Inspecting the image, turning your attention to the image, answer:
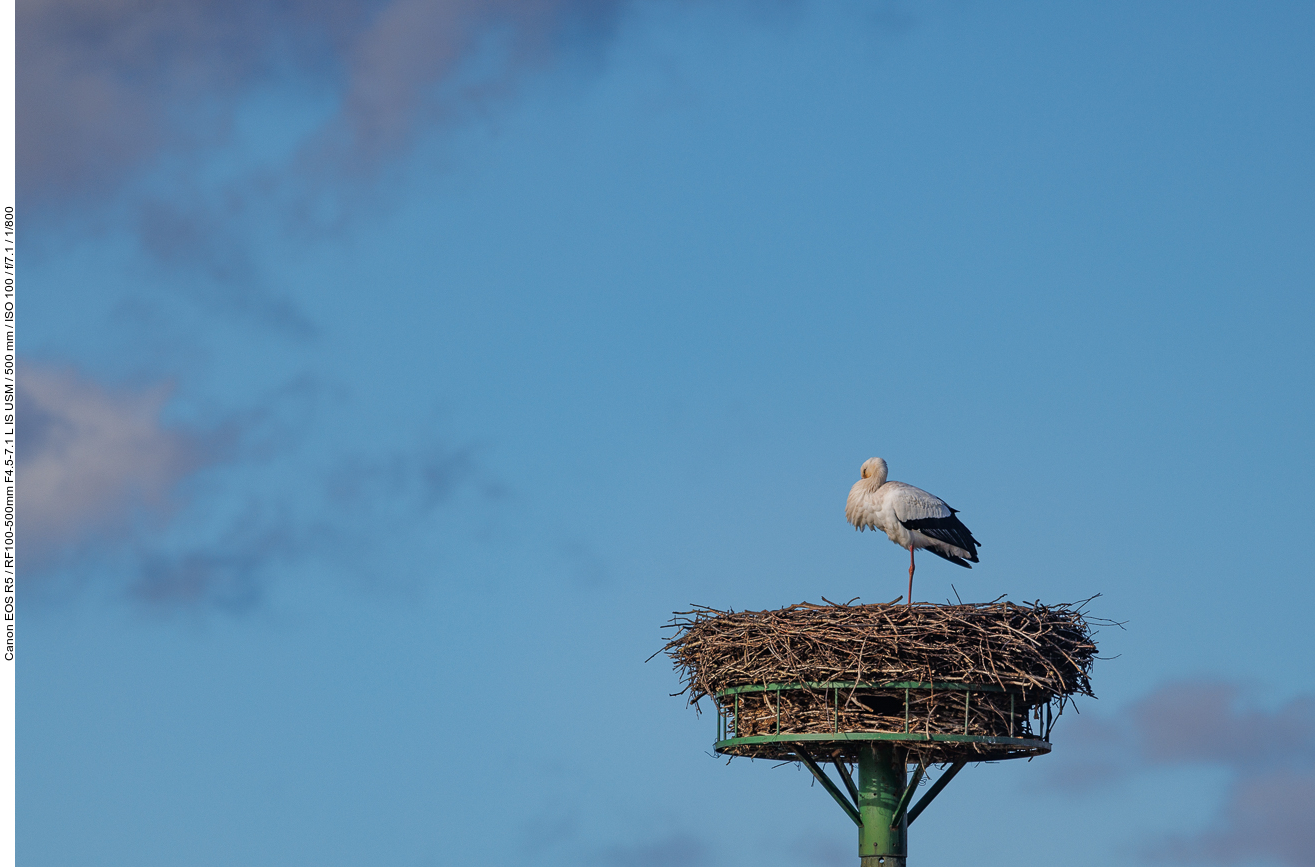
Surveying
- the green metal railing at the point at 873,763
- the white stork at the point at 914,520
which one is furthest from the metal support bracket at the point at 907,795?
the white stork at the point at 914,520

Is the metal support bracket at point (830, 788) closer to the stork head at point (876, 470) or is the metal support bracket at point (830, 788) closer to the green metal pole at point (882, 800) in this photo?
the green metal pole at point (882, 800)

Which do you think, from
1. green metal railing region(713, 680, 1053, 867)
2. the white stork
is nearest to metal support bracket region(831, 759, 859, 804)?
green metal railing region(713, 680, 1053, 867)

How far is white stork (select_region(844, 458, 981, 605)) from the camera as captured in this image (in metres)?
24.0

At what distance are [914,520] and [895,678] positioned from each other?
4390 millimetres

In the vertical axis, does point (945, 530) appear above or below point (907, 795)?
above

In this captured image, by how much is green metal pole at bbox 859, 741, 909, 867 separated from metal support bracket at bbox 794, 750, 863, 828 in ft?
0.54

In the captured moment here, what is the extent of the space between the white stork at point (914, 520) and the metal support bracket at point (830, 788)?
11.7 ft

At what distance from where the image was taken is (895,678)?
19.9 m

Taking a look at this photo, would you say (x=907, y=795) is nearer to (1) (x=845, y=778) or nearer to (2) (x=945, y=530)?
(1) (x=845, y=778)

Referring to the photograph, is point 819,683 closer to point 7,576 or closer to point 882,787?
point 882,787

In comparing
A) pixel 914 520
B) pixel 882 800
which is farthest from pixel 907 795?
pixel 914 520

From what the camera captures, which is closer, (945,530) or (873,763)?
(873,763)

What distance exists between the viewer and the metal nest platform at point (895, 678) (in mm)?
19906

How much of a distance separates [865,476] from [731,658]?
15.6ft
